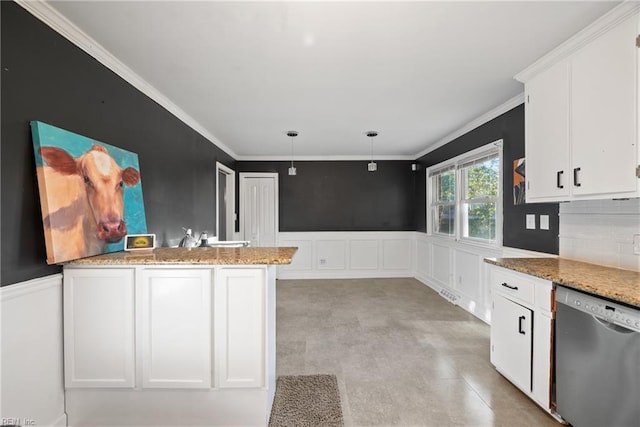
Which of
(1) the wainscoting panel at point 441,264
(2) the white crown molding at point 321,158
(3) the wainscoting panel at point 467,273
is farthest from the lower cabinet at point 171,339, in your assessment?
(2) the white crown molding at point 321,158

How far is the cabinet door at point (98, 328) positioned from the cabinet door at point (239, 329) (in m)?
0.56

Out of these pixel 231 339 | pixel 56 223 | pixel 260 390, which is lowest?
pixel 260 390

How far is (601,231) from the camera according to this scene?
226 centimetres

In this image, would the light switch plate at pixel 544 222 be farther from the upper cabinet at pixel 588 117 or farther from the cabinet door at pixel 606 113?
the cabinet door at pixel 606 113

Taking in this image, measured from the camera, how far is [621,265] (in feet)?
6.92

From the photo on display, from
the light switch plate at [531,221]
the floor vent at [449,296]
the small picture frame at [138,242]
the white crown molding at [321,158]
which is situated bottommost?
the floor vent at [449,296]

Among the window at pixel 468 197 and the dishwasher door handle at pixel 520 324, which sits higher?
the window at pixel 468 197

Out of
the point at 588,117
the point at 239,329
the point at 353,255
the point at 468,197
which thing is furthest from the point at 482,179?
the point at 239,329

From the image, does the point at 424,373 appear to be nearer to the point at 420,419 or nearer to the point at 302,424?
the point at 420,419

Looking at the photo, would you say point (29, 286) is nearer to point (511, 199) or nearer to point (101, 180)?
point (101, 180)

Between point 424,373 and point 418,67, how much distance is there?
2494 mm

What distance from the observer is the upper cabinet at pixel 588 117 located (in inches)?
68.2

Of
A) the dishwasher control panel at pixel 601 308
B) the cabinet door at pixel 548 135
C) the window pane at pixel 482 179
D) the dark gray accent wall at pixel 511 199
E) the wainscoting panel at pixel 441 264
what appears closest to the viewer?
the dishwasher control panel at pixel 601 308

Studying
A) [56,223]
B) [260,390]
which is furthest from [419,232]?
[56,223]
